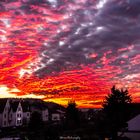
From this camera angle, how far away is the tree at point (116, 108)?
63.3 meters

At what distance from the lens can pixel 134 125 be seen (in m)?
46.4

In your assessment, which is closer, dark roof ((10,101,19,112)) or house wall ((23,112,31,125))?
dark roof ((10,101,19,112))

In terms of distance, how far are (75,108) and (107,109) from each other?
13.1 meters

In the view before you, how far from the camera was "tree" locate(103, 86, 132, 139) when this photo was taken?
63322 millimetres

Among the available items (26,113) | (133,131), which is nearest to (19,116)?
(26,113)

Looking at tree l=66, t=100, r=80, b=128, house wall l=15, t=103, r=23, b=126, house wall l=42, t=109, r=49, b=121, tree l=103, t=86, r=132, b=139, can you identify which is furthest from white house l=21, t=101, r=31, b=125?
tree l=103, t=86, r=132, b=139

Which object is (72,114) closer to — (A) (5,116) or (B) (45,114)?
(A) (5,116)

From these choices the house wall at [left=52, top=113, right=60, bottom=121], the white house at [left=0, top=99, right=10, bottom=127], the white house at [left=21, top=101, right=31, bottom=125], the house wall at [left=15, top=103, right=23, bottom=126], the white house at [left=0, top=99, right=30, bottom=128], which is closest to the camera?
the white house at [left=0, top=99, right=10, bottom=127]

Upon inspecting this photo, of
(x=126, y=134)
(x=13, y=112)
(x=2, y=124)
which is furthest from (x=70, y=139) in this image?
(x=13, y=112)

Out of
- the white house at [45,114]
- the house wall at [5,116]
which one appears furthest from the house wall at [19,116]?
the white house at [45,114]

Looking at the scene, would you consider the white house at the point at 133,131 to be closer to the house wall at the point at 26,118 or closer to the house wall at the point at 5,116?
the house wall at the point at 5,116

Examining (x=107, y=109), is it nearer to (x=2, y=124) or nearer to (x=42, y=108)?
(x=2, y=124)

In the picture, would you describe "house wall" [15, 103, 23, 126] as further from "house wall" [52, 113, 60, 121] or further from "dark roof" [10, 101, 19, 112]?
"house wall" [52, 113, 60, 121]

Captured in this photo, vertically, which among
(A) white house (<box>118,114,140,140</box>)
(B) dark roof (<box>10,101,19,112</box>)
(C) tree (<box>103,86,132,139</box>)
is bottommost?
(A) white house (<box>118,114,140,140</box>)
